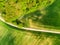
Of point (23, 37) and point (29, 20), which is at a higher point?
point (29, 20)

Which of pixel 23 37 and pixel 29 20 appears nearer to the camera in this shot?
pixel 23 37

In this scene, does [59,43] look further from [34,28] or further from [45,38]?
[34,28]

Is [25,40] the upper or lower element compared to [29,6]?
lower

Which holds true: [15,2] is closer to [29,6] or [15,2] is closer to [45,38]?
[29,6]

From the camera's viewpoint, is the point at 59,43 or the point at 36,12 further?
the point at 36,12

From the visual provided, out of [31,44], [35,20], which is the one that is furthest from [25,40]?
[35,20]

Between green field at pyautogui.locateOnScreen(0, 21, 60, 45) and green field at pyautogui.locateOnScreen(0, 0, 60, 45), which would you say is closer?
green field at pyautogui.locateOnScreen(0, 21, 60, 45)

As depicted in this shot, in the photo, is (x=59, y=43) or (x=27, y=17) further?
(x=27, y=17)

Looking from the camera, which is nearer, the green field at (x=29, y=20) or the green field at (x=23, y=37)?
the green field at (x=23, y=37)

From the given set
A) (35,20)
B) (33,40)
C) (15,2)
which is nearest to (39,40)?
(33,40)
